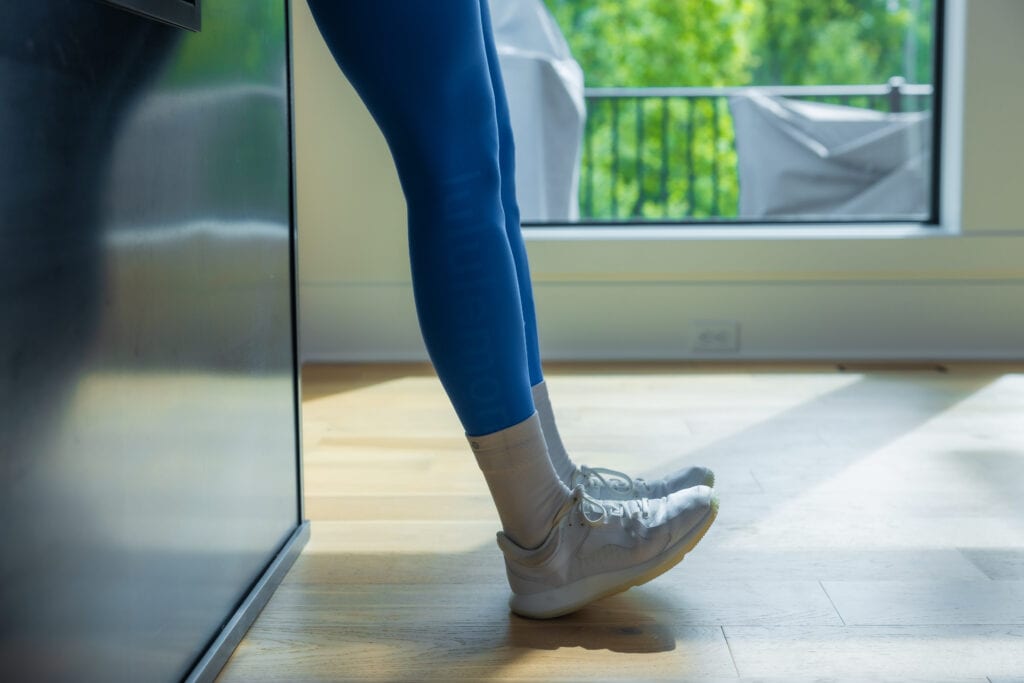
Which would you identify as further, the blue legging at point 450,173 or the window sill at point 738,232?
the window sill at point 738,232

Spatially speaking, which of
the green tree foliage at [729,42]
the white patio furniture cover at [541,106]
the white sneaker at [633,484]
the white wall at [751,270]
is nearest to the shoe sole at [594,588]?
the white sneaker at [633,484]

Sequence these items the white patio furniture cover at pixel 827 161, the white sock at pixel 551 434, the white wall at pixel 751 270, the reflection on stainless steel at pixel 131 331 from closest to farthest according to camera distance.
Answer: the reflection on stainless steel at pixel 131 331 < the white sock at pixel 551 434 < the white wall at pixel 751 270 < the white patio furniture cover at pixel 827 161

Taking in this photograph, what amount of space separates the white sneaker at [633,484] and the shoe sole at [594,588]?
0.45 feet

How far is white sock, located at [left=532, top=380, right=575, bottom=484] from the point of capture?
119 cm

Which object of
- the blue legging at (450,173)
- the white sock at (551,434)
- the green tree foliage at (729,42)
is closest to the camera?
the blue legging at (450,173)

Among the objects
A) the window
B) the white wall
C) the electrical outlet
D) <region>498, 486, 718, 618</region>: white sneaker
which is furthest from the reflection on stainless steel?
the window

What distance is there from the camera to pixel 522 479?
1036 mm

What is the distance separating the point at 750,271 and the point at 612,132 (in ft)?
5.70

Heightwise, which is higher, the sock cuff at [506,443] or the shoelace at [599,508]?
the sock cuff at [506,443]

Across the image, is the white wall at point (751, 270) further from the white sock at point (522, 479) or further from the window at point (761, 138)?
the white sock at point (522, 479)

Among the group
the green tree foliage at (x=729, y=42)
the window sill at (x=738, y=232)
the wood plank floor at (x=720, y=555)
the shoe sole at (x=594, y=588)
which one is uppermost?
the green tree foliage at (x=729, y=42)

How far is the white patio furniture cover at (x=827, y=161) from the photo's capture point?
11.0 feet

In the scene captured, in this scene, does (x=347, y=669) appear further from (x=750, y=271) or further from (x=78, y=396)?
(x=750, y=271)

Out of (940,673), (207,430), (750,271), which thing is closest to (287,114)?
(207,430)
